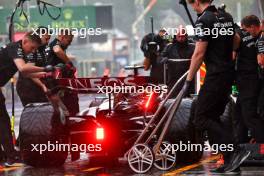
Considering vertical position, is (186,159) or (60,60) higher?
(60,60)

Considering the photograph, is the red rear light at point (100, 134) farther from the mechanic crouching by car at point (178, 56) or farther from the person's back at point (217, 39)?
the mechanic crouching by car at point (178, 56)

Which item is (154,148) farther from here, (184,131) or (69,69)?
(69,69)

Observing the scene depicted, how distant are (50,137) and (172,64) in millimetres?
3766

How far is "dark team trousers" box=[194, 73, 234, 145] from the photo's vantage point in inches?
427

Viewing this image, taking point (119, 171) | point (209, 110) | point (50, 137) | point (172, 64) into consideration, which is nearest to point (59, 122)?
point (50, 137)

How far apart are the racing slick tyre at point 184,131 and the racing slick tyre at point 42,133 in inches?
54.8

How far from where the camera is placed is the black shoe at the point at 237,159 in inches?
428

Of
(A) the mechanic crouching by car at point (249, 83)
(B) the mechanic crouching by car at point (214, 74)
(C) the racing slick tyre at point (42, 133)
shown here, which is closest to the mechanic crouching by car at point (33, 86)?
(C) the racing slick tyre at point (42, 133)

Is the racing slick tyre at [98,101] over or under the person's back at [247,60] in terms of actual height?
under

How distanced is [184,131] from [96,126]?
1.12m

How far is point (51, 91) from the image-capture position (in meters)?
12.2

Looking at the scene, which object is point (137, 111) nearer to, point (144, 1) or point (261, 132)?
point (261, 132)

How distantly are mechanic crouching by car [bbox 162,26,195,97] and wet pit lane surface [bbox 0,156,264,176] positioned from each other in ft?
8.38

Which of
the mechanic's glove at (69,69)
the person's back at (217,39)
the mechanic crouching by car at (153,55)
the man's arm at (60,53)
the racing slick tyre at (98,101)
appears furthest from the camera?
the mechanic crouching by car at (153,55)
